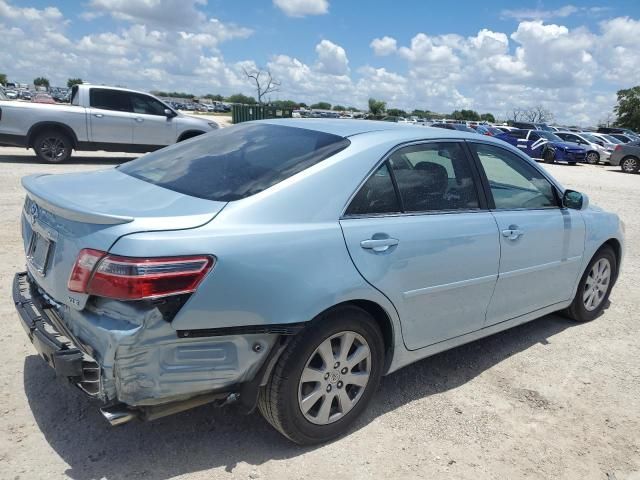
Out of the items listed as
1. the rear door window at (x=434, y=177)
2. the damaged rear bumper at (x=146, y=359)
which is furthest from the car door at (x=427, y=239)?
the damaged rear bumper at (x=146, y=359)

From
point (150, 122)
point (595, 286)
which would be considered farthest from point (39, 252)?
point (150, 122)

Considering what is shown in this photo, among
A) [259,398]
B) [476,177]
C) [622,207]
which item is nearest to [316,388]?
[259,398]

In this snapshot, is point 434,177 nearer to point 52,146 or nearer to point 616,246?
point 616,246

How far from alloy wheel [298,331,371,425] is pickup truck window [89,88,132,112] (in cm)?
1157

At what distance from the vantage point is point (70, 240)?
2.48 metres

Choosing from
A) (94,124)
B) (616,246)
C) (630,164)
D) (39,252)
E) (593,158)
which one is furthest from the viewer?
(593,158)

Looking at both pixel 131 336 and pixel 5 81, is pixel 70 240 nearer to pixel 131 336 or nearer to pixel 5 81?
pixel 131 336

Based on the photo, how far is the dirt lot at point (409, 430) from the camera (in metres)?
2.71

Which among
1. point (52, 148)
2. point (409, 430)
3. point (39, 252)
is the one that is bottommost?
point (409, 430)

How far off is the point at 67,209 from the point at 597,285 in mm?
4415

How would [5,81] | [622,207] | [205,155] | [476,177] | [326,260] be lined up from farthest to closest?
[5,81] → [622,207] → [476,177] → [205,155] → [326,260]

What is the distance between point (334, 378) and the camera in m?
2.88

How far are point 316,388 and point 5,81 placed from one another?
11883 cm

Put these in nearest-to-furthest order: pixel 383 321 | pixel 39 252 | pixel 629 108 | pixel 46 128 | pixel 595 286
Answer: pixel 39 252, pixel 383 321, pixel 595 286, pixel 46 128, pixel 629 108
